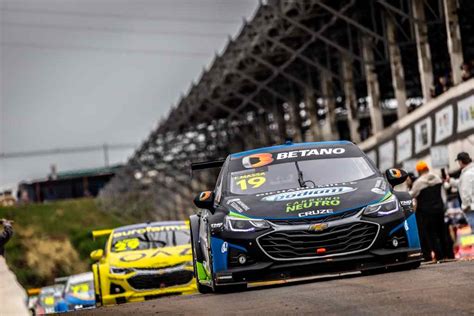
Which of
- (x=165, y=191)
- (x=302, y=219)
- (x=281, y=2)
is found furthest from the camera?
(x=165, y=191)

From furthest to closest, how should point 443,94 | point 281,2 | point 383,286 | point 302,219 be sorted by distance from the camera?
point 281,2 < point 443,94 < point 302,219 < point 383,286

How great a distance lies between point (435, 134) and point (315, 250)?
58.0 feet

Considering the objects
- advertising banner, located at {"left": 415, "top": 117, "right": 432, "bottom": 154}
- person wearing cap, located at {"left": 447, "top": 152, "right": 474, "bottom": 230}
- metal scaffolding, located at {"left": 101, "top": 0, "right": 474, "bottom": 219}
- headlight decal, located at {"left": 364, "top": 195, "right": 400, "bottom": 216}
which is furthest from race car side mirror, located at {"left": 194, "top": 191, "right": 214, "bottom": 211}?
advertising banner, located at {"left": 415, "top": 117, "right": 432, "bottom": 154}

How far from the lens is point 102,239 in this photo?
65.5m

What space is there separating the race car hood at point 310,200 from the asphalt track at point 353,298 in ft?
2.35

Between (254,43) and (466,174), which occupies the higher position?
(254,43)

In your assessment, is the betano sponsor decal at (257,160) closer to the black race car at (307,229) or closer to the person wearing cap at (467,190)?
the black race car at (307,229)

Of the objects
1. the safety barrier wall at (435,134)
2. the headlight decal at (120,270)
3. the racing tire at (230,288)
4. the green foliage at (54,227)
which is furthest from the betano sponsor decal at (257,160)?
the green foliage at (54,227)

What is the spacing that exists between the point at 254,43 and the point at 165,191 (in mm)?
26712

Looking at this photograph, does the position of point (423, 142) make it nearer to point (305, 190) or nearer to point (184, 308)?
point (305, 190)

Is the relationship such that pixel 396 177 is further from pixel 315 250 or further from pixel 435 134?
pixel 435 134

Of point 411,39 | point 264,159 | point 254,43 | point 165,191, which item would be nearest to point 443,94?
point 411,39

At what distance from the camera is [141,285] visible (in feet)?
58.3

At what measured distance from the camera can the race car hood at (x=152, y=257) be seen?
58.5 ft
